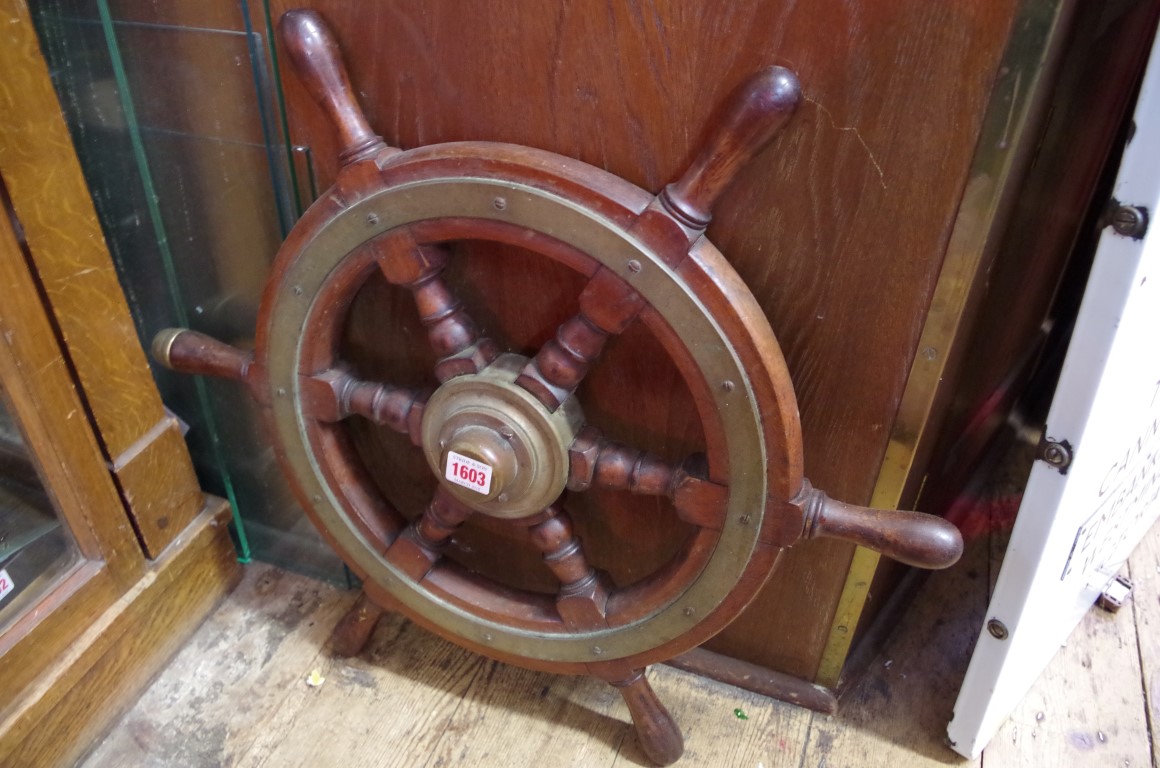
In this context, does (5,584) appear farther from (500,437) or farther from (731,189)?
(731,189)

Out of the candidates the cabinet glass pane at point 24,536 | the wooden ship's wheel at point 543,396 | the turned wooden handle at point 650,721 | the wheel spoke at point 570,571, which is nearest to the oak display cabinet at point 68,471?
the cabinet glass pane at point 24,536

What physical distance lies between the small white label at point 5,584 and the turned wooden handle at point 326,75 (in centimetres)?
60

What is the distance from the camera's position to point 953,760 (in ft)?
3.64

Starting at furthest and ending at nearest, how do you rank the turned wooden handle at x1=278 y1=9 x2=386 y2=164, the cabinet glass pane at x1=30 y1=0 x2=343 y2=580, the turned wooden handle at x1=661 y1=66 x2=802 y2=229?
1. the cabinet glass pane at x1=30 y1=0 x2=343 y2=580
2. the turned wooden handle at x1=278 y1=9 x2=386 y2=164
3. the turned wooden handle at x1=661 y1=66 x2=802 y2=229

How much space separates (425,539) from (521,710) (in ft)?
0.96

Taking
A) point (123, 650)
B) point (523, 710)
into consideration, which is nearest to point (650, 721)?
point (523, 710)

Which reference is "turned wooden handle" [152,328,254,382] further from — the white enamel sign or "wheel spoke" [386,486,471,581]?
the white enamel sign

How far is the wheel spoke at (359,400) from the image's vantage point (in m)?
0.96

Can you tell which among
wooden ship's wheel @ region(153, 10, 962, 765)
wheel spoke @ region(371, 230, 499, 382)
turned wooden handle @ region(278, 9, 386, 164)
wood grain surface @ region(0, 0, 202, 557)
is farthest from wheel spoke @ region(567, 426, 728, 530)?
wood grain surface @ region(0, 0, 202, 557)

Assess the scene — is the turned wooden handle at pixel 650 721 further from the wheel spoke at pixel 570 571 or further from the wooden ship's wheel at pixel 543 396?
the wheel spoke at pixel 570 571

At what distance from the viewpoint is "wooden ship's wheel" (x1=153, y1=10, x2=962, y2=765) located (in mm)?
767

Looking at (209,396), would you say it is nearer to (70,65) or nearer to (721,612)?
(70,65)

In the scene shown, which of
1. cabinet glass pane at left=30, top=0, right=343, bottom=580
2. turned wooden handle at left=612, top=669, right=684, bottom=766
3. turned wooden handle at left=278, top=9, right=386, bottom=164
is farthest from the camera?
turned wooden handle at left=612, top=669, right=684, bottom=766

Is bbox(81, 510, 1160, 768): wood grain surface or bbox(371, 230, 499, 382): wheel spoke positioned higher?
bbox(371, 230, 499, 382): wheel spoke
